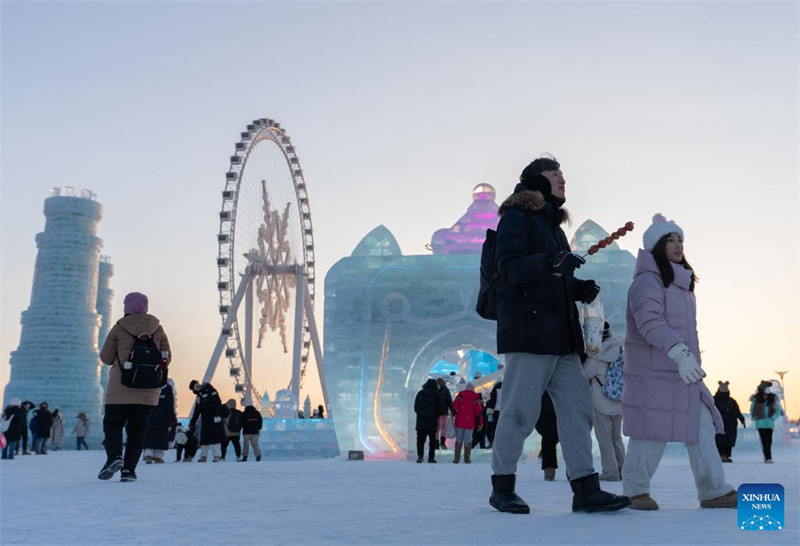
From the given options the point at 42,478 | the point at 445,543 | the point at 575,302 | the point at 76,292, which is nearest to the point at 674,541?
the point at 445,543

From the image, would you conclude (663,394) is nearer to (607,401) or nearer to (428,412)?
(607,401)

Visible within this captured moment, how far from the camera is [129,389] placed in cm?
780

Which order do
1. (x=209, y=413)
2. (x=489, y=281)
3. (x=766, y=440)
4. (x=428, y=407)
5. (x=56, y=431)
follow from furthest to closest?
(x=56, y=431)
(x=766, y=440)
(x=209, y=413)
(x=428, y=407)
(x=489, y=281)

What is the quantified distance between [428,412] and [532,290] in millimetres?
9632

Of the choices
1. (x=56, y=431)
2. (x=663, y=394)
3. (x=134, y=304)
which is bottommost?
(x=56, y=431)

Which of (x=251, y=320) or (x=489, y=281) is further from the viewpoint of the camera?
(x=251, y=320)

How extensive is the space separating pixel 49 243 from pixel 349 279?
233 ft

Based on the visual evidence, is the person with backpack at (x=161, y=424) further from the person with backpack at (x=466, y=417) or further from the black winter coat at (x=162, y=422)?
the person with backpack at (x=466, y=417)

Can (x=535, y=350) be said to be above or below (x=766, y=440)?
above

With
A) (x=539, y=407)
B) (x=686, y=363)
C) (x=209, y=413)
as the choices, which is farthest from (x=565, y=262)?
(x=209, y=413)

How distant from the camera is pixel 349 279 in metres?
18.5

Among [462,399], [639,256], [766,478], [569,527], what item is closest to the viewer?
[569,527]

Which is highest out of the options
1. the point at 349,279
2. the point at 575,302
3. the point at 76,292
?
the point at 76,292

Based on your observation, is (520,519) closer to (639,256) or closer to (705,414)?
(705,414)
